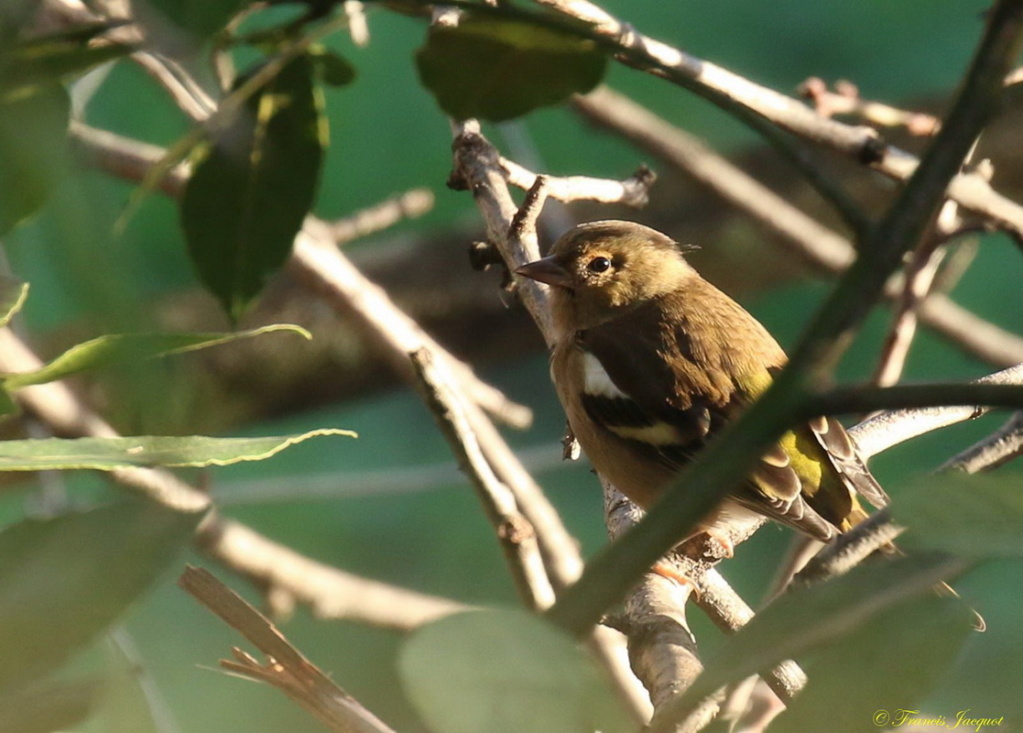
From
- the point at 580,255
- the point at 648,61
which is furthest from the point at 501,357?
Result: the point at 648,61

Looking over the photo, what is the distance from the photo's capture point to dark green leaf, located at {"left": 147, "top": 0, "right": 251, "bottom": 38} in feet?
1.62

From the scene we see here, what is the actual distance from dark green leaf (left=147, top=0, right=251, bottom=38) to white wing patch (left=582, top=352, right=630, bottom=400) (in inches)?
60.8

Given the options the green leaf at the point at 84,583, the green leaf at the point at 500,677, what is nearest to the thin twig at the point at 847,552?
the green leaf at the point at 500,677

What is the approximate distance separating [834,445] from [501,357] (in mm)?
1700

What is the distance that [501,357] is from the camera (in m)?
3.40

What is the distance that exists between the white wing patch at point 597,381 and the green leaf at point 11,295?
1373 mm

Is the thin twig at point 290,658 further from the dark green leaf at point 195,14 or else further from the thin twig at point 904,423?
the thin twig at point 904,423

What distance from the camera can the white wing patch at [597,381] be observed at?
201 cm

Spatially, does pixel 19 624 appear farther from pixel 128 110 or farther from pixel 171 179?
pixel 128 110

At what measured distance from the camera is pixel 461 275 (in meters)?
3.23

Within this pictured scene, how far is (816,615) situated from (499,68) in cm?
44

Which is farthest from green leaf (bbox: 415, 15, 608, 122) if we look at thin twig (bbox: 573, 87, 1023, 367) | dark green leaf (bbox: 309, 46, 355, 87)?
thin twig (bbox: 573, 87, 1023, 367)

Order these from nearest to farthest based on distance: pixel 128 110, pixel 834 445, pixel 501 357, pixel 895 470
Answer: pixel 834 445, pixel 501 357, pixel 128 110, pixel 895 470

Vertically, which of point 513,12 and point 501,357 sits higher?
point 513,12
